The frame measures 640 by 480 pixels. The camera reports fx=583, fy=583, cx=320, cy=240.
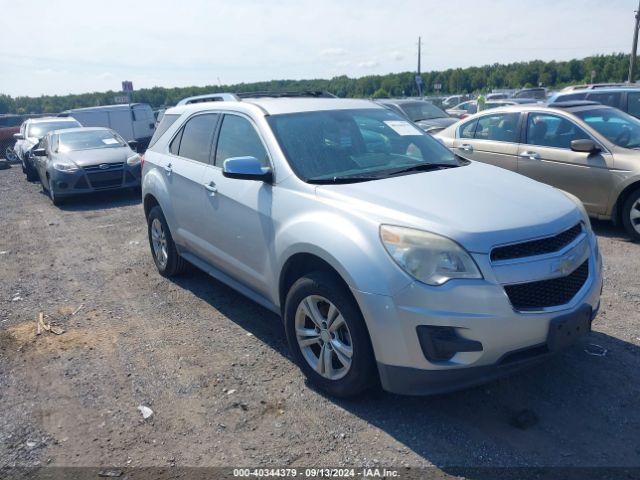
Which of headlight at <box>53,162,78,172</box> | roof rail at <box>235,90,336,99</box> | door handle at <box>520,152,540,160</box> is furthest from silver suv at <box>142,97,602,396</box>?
headlight at <box>53,162,78,172</box>

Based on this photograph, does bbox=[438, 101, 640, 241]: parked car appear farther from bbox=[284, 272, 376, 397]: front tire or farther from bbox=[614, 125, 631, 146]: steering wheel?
bbox=[284, 272, 376, 397]: front tire

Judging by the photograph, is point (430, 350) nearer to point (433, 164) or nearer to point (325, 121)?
point (433, 164)

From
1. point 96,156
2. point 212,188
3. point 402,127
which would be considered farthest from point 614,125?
point 96,156

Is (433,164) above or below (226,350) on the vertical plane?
above

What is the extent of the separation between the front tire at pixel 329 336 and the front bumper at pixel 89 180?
8.71 metres

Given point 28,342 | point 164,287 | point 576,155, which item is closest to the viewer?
point 28,342

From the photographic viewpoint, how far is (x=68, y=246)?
8086mm

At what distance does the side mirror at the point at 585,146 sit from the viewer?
6.93 m

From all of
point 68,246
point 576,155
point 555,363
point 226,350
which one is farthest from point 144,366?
point 576,155

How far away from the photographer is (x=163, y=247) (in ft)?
19.9

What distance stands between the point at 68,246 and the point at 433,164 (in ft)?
19.0

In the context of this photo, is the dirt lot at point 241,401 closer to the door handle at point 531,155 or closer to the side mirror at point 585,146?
the side mirror at point 585,146

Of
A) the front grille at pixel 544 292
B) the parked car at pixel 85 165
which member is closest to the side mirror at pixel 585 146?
the front grille at pixel 544 292

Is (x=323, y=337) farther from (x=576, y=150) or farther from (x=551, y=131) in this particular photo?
(x=551, y=131)
